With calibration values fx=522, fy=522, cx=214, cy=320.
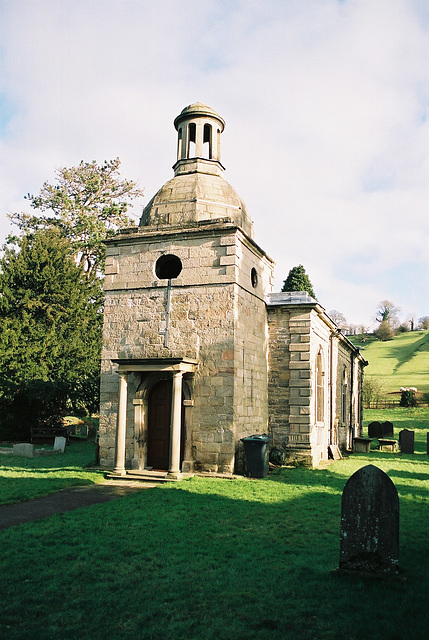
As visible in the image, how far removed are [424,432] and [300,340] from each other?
17.7 metres

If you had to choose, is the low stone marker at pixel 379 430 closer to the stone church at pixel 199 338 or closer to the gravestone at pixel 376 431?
the gravestone at pixel 376 431

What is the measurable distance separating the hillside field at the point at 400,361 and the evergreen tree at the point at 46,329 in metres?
24.7

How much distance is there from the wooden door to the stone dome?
15.2 feet

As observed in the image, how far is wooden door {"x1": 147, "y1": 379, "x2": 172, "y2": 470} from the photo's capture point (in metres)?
13.9

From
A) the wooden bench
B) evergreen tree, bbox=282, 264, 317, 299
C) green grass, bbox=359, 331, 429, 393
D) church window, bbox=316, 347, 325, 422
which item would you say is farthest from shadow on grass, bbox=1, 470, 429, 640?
green grass, bbox=359, 331, 429, 393

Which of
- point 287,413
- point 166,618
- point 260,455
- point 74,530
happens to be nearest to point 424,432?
point 287,413

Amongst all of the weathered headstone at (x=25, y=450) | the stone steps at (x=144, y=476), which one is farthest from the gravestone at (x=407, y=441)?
the weathered headstone at (x=25, y=450)

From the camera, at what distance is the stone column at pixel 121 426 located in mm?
13055

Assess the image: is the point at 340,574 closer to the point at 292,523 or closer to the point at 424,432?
the point at 292,523

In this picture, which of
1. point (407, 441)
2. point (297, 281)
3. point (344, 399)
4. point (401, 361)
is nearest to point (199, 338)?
point (407, 441)

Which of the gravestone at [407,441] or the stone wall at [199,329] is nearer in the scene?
the stone wall at [199,329]

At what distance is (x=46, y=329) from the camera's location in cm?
2469

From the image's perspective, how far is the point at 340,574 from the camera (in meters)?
5.68

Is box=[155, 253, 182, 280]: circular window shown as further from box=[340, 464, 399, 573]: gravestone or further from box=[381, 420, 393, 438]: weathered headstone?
box=[381, 420, 393, 438]: weathered headstone
